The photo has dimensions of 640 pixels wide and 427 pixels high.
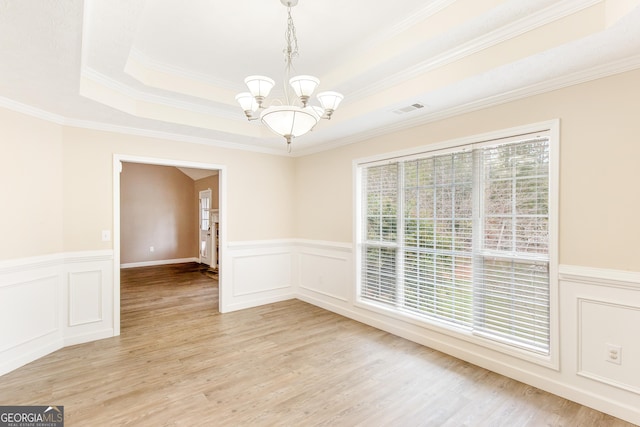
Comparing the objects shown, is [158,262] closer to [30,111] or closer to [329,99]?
[30,111]

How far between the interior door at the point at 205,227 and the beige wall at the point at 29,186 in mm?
4905

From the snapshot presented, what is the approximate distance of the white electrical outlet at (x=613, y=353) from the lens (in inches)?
89.0

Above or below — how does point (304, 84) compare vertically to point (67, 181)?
above

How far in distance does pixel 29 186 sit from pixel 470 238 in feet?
15.0

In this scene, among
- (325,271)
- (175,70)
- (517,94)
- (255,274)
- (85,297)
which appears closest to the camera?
(517,94)

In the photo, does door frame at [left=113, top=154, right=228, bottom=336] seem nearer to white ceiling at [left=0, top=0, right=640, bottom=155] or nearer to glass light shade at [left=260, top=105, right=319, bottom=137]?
white ceiling at [left=0, top=0, right=640, bottom=155]

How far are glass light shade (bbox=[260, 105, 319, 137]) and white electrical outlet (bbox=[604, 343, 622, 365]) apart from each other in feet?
9.10

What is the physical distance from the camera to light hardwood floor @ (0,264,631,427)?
2.27 metres

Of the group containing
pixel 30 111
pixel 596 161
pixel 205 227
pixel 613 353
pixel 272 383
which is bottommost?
pixel 272 383

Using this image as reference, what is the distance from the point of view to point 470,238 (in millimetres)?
3131

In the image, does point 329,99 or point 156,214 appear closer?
point 329,99

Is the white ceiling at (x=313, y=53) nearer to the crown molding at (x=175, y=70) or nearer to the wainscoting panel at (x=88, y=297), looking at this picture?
the crown molding at (x=175, y=70)

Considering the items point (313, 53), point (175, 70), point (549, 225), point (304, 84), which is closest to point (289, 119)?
point (304, 84)

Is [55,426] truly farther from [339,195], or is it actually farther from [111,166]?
[339,195]
